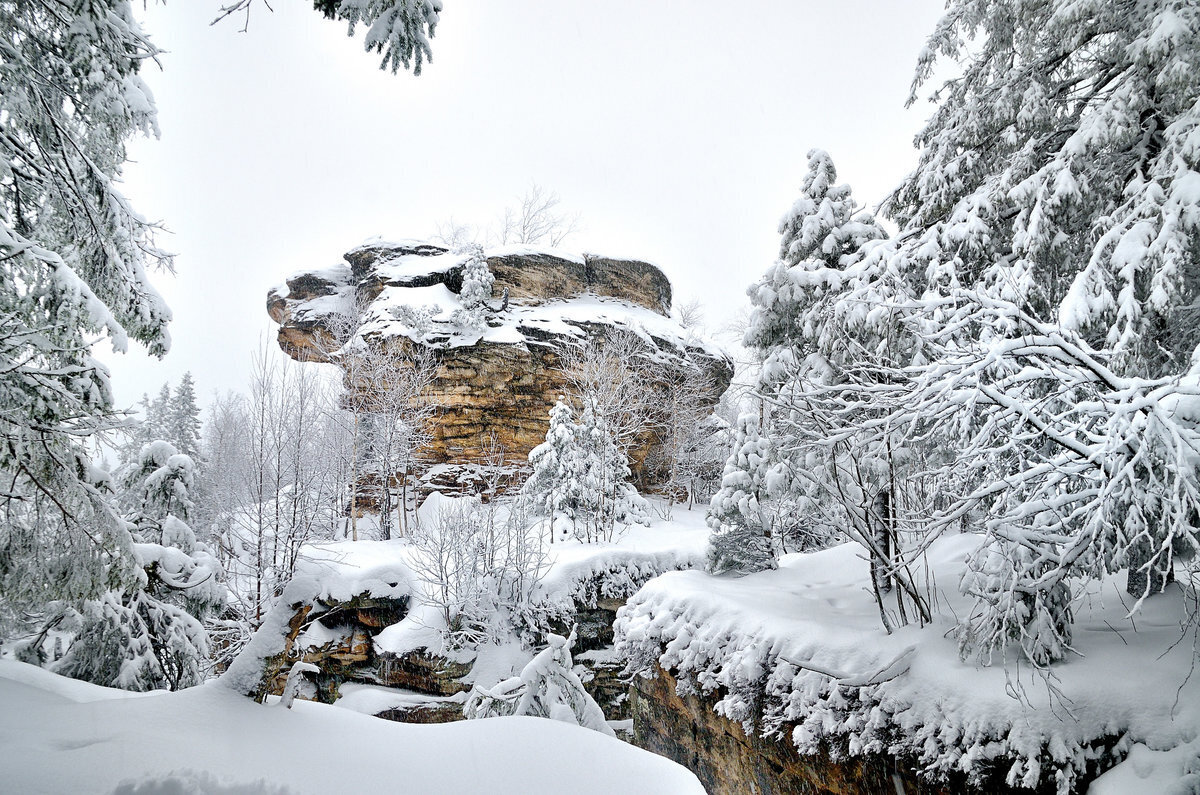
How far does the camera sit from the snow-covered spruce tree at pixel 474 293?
22422mm

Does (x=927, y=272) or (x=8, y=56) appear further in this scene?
(x=927, y=272)

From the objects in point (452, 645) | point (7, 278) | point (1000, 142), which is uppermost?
point (1000, 142)

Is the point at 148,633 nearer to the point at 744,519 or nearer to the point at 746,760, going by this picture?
the point at 746,760

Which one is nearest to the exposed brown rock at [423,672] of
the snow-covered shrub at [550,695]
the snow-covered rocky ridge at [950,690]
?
the snow-covered rocky ridge at [950,690]

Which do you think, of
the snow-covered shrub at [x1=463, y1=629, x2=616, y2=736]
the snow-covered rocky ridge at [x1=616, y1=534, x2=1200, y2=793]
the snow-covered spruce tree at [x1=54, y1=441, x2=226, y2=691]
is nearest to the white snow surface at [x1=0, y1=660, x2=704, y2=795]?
the snow-covered shrub at [x1=463, y1=629, x2=616, y2=736]

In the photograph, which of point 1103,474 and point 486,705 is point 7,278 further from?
point 1103,474

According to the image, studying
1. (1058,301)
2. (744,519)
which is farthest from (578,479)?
(1058,301)

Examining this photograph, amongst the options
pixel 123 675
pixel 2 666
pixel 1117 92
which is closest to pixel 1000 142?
pixel 1117 92

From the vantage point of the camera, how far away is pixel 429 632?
42.9 ft

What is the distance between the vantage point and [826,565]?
30.0 feet

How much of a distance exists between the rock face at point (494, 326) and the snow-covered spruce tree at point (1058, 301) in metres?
16.6

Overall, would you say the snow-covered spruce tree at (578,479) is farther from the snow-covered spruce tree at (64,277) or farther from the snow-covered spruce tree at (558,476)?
the snow-covered spruce tree at (64,277)

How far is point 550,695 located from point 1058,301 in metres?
7.29

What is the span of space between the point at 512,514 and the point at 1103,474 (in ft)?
41.3
